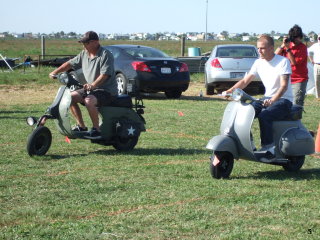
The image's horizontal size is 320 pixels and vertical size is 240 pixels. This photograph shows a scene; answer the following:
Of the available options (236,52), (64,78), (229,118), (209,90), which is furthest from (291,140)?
(236,52)

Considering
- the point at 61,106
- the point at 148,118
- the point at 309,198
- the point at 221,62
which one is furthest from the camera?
the point at 221,62

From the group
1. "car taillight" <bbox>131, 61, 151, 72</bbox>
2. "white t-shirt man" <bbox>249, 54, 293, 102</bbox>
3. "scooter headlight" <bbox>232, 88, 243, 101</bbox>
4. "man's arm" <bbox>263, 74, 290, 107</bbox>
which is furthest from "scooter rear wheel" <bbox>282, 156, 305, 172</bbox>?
"car taillight" <bbox>131, 61, 151, 72</bbox>

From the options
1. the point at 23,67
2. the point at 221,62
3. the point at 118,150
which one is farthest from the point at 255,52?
the point at 118,150

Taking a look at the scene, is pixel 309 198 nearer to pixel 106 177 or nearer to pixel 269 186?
pixel 269 186

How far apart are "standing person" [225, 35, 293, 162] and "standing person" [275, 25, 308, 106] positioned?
3.40m

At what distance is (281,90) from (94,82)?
279 centimetres

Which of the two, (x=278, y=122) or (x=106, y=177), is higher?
(x=278, y=122)

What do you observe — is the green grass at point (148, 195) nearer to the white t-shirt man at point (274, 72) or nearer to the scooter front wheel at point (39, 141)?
the scooter front wheel at point (39, 141)

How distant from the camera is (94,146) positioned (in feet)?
34.1

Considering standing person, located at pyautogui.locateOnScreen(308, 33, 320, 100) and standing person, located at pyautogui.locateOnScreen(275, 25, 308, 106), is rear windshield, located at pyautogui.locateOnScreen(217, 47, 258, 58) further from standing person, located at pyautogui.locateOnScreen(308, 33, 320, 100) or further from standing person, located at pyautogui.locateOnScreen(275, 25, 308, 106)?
standing person, located at pyautogui.locateOnScreen(275, 25, 308, 106)

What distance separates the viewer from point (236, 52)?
2116 cm

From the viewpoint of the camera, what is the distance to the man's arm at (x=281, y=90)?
7.82 m

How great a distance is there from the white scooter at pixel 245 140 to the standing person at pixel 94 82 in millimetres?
2135

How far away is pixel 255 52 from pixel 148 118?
27.0ft
